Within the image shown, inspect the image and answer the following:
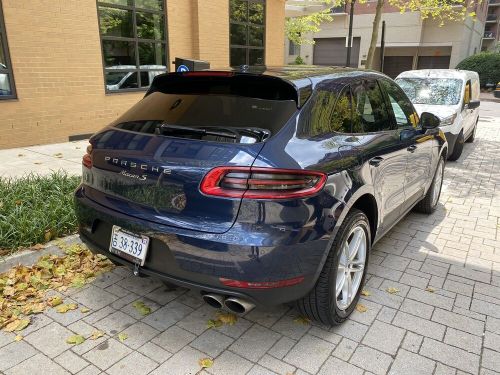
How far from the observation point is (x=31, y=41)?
734cm

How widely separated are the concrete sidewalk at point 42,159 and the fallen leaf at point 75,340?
11.7 ft

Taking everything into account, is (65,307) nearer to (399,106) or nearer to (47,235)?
(47,235)

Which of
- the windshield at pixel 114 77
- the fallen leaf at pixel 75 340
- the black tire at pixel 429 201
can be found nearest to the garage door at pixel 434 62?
the windshield at pixel 114 77

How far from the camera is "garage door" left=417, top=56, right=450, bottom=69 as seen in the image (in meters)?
34.1

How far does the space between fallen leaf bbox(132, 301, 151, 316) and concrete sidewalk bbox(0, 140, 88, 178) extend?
332 cm

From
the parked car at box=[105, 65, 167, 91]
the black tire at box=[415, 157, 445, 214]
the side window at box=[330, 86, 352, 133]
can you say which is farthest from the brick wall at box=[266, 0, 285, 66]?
the side window at box=[330, 86, 352, 133]

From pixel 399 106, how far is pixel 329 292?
2.22 metres

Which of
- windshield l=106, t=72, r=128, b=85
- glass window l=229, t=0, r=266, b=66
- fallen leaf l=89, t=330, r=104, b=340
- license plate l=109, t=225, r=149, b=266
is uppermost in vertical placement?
glass window l=229, t=0, r=266, b=66

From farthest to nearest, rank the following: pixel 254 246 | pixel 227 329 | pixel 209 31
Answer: pixel 209 31 < pixel 227 329 < pixel 254 246

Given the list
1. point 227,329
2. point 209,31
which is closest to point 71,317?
point 227,329

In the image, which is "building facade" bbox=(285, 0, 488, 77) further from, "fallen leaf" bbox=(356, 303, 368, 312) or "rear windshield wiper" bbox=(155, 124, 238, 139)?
"rear windshield wiper" bbox=(155, 124, 238, 139)

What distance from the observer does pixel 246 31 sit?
12.2 metres

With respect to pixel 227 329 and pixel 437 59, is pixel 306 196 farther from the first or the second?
pixel 437 59

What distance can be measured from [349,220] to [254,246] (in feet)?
2.63
